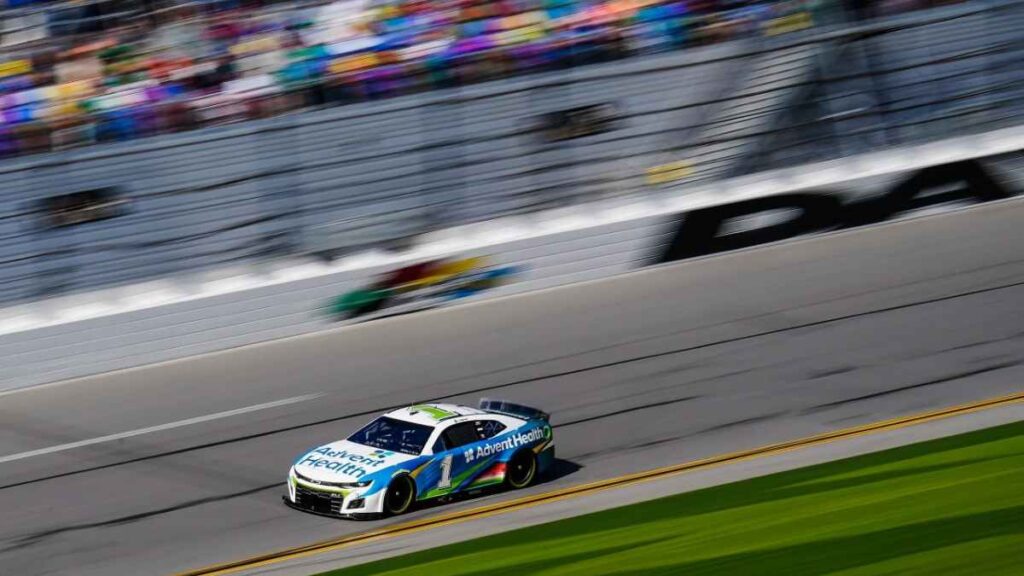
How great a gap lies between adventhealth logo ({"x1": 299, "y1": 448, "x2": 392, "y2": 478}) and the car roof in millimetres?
504

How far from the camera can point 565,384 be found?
13.1 m

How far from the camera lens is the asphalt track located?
10.6 m

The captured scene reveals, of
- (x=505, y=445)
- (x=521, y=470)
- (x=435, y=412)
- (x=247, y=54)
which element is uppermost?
(x=247, y=54)

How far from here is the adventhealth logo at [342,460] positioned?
33.2ft

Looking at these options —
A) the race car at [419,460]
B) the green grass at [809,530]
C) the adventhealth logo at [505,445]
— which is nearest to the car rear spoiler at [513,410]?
the race car at [419,460]

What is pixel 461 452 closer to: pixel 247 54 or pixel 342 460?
pixel 342 460

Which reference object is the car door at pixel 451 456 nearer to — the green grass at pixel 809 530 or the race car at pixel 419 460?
the race car at pixel 419 460

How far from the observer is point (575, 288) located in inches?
639

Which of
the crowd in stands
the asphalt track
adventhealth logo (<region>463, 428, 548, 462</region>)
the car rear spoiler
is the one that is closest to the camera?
adventhealth logo (<region>463, 428, 548, 462</region>)

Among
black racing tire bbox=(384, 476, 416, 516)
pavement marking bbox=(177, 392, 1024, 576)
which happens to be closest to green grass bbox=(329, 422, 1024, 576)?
pavement marking bbox=(177, 392, 1024, 576)

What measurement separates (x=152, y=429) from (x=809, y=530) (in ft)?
21.5

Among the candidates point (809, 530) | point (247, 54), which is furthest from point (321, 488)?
point (247, 54)

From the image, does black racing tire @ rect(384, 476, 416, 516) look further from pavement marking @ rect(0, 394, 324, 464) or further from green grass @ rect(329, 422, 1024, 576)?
pavement marking @ rect(0, 394, 324, 464)

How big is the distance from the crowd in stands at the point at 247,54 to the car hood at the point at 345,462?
563 centimetres
